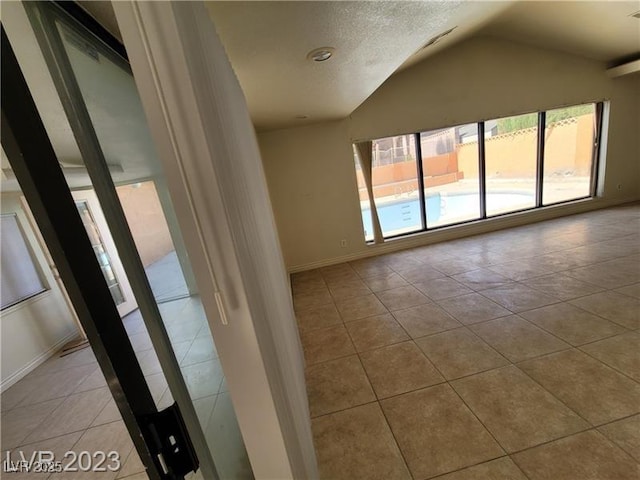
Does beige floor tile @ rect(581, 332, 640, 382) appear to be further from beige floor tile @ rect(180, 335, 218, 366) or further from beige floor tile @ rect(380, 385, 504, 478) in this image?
beige floor tile @ rect(180, 335, 218, 366)

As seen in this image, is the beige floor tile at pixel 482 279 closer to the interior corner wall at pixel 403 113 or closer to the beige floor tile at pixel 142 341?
the interior corner wall at pixel 403 113

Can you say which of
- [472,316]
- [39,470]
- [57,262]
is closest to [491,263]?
[472,316]

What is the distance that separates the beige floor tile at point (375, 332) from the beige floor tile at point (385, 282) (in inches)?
26.5

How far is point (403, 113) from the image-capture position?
172 inches

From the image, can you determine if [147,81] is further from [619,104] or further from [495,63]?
[619,104]

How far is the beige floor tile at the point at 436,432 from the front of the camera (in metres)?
1.42

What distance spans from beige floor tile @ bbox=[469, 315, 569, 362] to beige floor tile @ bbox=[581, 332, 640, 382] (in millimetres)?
171

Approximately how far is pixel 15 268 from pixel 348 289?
4.05m

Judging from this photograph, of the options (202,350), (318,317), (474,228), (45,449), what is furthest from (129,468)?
(474,228)

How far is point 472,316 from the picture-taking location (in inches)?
100

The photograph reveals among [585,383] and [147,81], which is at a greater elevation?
[147,81]

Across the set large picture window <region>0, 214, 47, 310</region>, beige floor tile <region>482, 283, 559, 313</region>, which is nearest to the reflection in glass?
beige floor tile <region>482, 283, 559, 313</region>

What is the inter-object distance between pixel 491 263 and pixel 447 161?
2.07 metres

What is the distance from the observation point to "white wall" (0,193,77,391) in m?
2.96
